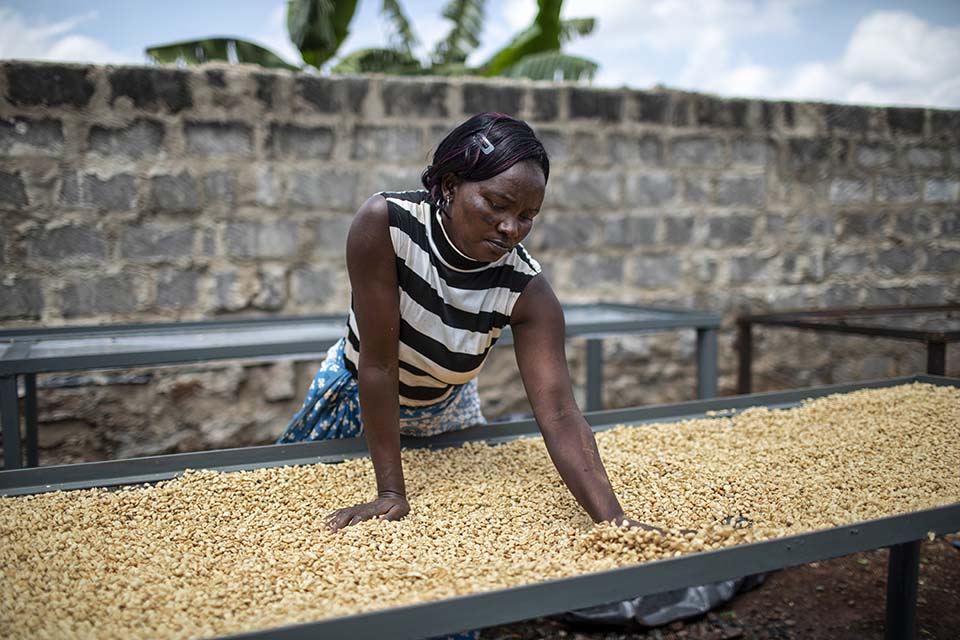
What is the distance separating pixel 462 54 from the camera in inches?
324

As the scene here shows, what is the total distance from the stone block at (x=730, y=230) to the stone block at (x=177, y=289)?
297 centimetres

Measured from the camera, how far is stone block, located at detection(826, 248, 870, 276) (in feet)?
15.3

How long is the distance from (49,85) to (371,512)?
9.36 feet

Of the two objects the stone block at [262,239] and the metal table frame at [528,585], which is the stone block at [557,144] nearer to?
the stone block at [262,239]

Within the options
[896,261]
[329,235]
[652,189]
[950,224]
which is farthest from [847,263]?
[329,235]

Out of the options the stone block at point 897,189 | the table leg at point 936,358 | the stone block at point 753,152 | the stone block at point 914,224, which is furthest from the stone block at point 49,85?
the stone block at point 914,224

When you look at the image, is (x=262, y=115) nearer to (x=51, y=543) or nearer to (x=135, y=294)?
(x=135, y=294)

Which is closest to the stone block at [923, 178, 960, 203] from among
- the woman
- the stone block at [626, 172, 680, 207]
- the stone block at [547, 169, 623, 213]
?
the stone block at [626, 172, 680, 207]

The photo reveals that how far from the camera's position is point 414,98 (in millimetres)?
3760

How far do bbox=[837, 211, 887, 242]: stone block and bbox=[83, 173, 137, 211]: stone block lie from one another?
13.8ft

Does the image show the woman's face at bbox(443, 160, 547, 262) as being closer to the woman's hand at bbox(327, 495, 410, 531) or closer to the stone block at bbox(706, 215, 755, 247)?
the woman's hand at bbox(327, 495, 410, 531)

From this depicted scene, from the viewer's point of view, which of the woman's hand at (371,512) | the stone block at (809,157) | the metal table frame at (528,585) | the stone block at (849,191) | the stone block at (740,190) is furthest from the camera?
the stone block at (849,191)

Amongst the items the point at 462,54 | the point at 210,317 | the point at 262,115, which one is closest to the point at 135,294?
the point at 210,317

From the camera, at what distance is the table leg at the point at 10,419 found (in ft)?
6.58
